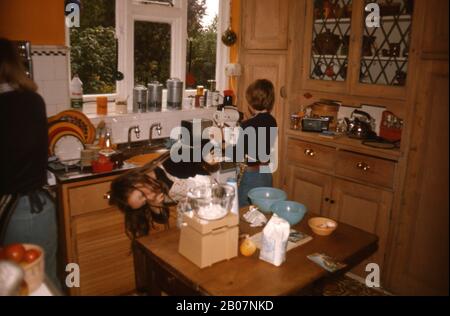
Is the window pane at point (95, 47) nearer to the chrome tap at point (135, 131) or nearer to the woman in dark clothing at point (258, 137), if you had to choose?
the chrome tap at point (135, 131)

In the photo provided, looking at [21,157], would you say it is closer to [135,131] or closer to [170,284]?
[170,284]

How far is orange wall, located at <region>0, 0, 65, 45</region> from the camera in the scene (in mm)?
2941

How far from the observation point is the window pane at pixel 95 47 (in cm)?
349

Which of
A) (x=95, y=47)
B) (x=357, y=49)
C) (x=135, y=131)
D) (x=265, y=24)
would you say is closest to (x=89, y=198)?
(x=135, y=131)

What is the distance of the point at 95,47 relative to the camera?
11.8 ft

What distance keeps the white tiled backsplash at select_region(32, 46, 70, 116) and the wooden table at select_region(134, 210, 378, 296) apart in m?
1.62

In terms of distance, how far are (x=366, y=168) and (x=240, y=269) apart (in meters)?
1.74

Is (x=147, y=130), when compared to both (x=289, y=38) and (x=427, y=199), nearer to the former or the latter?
(x=289, y=38)

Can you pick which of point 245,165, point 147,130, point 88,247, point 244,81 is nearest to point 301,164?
point 245,165

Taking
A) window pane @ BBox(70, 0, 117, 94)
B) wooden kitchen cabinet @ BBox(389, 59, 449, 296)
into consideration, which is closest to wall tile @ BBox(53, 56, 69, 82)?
window pane @ BBox(70, 0, 117, 94)

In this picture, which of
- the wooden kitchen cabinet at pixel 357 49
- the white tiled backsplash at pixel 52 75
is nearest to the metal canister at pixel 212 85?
the wooden kitchen cabinet at pixel 357 49
